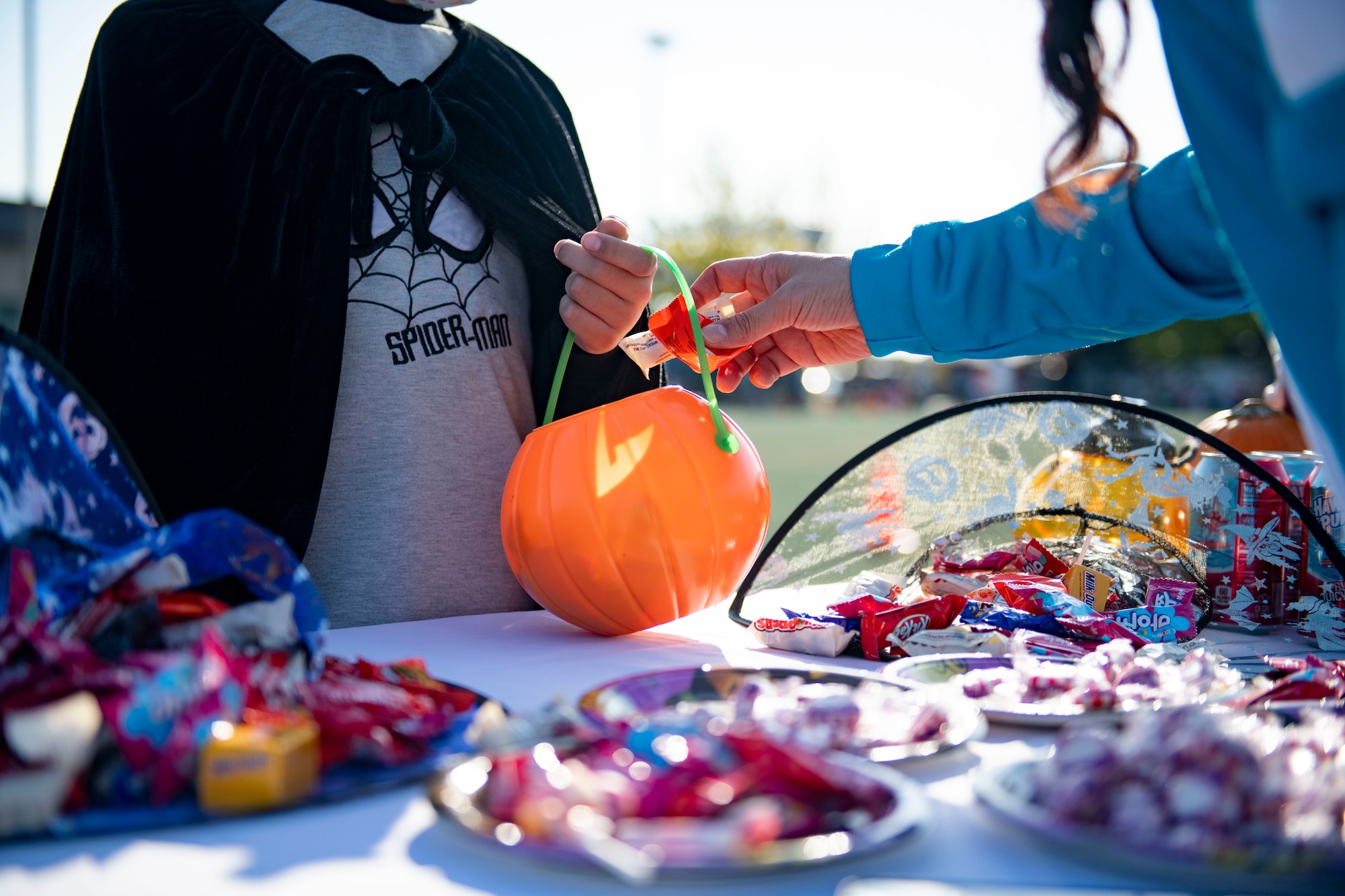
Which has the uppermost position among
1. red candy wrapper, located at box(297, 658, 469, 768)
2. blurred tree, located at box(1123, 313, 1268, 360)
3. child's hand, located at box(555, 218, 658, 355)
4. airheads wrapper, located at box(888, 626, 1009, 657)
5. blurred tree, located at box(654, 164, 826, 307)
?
blurred tree, located at box(654, 164, 826, 307)

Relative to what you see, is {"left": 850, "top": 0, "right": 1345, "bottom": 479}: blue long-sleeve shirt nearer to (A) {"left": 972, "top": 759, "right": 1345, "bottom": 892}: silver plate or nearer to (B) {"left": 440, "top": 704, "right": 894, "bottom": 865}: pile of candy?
(A) {"left": 972, "top": 759, "right": 1345, "bottom": 892}: silver plate

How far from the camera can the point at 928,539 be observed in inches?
57.3

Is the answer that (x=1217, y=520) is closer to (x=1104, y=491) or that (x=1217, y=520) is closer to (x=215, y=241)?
(x=1104, y=491)

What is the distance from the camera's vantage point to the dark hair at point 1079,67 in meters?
0.88

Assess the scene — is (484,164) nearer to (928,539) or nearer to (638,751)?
(928,539)

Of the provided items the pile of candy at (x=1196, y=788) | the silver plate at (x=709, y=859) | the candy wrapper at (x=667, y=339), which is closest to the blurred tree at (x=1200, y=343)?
the candy wrapper at (x=667, y=339)

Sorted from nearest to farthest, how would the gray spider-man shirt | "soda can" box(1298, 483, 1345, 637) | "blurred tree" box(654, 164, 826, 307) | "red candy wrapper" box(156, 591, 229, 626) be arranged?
"red candy wrapper" box(156, 591, 229, 626)
"soda can" box(1298, 483, 1345, 637)
the gray spider-man shirt
"blurred tree" box(654, 164, 826, 307)

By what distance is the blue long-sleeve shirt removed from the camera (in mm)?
638

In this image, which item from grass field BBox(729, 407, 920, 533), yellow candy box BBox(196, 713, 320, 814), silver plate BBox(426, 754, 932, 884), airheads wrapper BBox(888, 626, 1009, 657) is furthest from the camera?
grass field BBox(729, 407, 920, 533)

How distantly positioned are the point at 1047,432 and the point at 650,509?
2.08 feet

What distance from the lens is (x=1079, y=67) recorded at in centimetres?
89

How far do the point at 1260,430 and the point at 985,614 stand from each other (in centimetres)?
102

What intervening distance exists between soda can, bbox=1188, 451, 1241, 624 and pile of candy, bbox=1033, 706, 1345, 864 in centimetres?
79

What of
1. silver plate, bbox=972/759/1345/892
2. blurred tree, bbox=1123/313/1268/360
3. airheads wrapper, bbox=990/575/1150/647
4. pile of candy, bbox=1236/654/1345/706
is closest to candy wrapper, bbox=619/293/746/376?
airheads wrapper, bbox=990/575/1150/647
